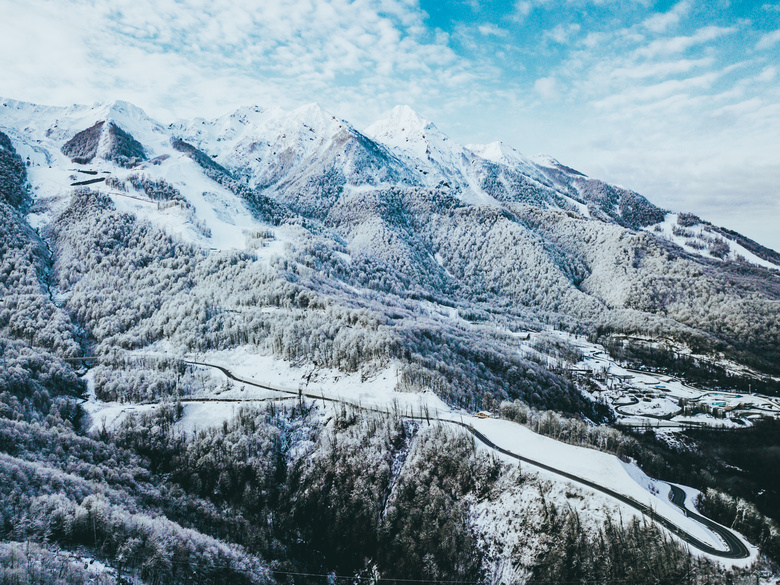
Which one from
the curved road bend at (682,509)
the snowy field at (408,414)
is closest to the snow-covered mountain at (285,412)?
the snowy field at (408,414)

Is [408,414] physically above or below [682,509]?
below

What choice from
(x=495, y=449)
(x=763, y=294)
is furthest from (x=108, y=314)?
(x=763, y=294)

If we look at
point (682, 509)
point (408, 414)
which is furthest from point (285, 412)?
point (682, 509)

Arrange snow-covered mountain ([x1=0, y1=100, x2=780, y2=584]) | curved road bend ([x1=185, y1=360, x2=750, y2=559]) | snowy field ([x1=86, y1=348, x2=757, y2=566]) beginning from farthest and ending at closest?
1. snowy field ([x1=86, y1=348, x2=757, y2=566])
2. snow-covered mountain ([x1=0, y1=100, x2=780, y2=584])
3. curved road bend ([x1=185, y1=360, x2=750, y2=559])

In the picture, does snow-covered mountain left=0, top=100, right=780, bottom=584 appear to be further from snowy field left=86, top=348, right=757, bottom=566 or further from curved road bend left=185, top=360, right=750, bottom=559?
curved road bend left=185, top=360, right=750, bottom=559

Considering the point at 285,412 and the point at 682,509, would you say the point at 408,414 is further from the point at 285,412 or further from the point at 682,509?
the point at 682,509

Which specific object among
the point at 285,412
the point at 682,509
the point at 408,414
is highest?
the point at 682,509

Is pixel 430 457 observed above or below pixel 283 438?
above

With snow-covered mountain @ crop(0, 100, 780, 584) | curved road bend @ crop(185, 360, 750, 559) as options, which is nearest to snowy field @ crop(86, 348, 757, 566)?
snow-covered mountain @ crop(0, 100, 780, 584)

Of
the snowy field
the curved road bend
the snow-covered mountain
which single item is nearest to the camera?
the curved road bend

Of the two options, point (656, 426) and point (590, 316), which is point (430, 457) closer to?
point (656, 426)

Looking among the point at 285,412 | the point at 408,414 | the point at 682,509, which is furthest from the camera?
the point at 285,412
